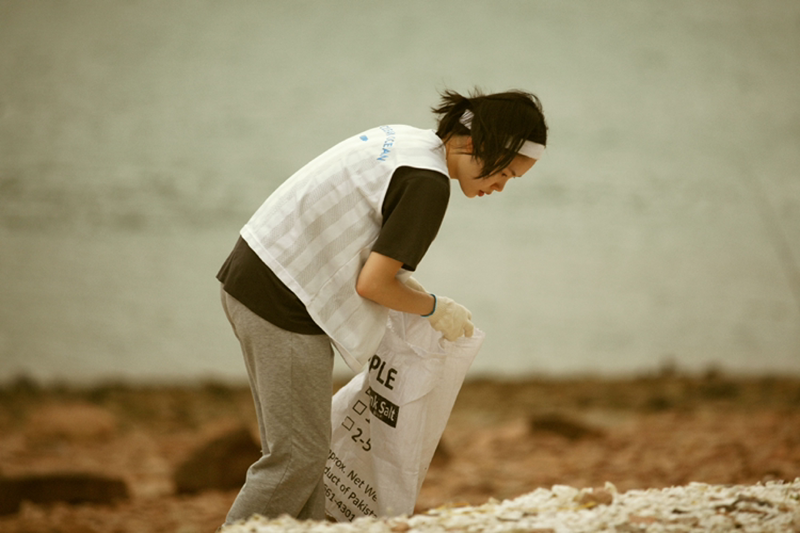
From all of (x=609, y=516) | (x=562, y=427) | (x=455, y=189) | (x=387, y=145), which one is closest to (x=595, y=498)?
(x=609, y=516)

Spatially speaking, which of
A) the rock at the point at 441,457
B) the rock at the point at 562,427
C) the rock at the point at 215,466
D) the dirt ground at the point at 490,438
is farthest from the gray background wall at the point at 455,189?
the rock at the point at 215,466

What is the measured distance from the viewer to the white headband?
5.27 ft

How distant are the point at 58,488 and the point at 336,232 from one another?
297 centimetres

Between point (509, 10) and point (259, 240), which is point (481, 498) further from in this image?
point (509, 10)

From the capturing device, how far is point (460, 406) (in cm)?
567

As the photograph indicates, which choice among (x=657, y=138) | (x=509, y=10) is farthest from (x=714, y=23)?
(x=509, y=10)

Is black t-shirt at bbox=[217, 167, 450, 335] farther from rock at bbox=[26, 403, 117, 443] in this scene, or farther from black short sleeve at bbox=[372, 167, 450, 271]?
rock at bbox=[26, 403, 117, 443]

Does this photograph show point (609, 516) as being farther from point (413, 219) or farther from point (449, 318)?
point (413, 219)

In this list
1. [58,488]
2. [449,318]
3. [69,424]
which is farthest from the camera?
[69,424]

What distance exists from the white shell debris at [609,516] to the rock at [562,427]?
120 inches

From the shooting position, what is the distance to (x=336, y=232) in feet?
5.22

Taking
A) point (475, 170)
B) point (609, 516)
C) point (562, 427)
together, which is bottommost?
point (609, 516)

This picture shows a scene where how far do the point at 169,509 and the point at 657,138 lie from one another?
15.3 ft

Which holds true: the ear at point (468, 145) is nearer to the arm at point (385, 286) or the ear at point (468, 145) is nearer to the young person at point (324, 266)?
the young person at point (324, 266)
